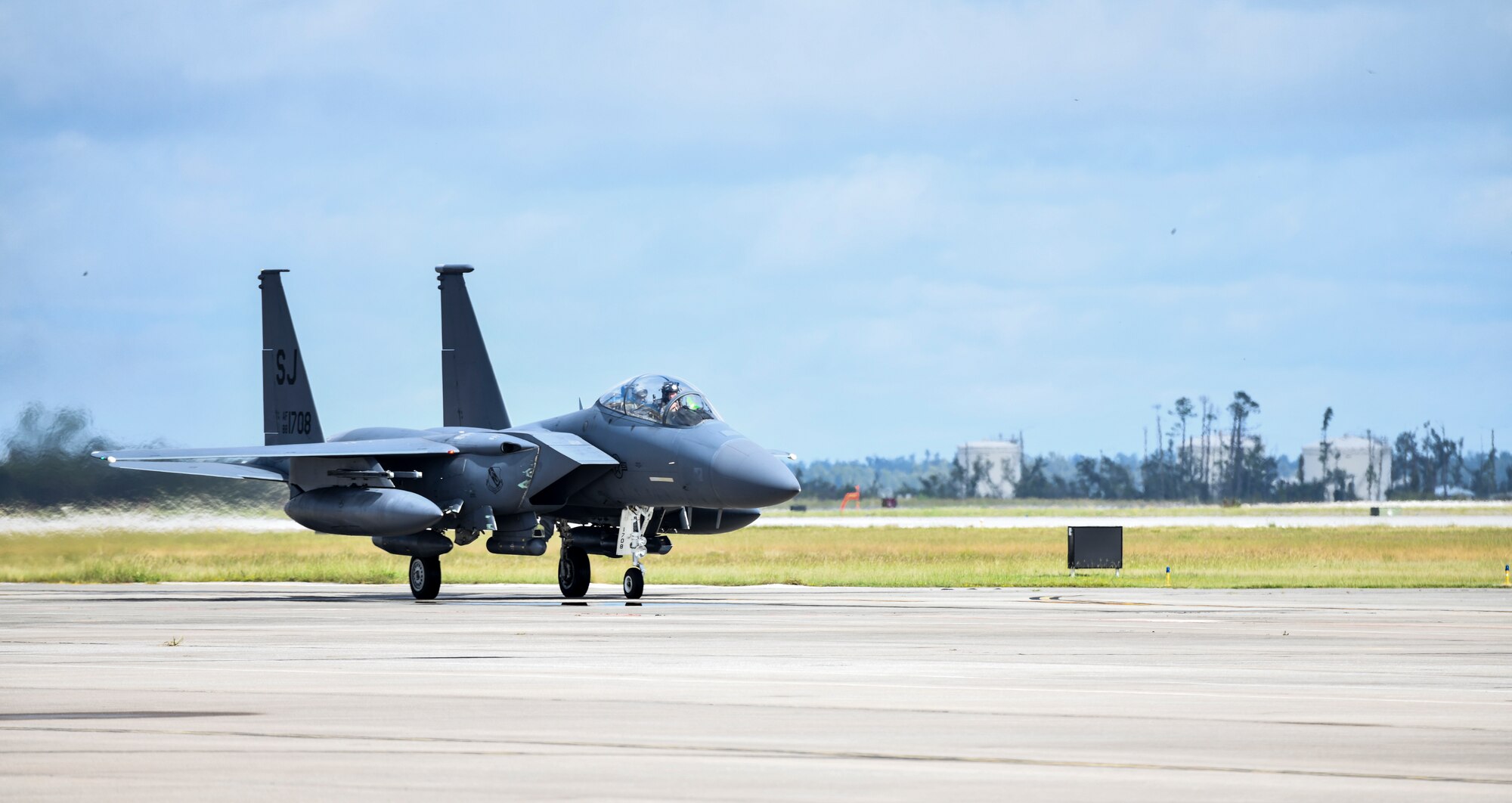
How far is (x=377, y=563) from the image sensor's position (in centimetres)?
4469

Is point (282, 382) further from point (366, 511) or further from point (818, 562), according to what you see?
point (818, 562)

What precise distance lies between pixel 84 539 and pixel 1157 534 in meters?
48.5

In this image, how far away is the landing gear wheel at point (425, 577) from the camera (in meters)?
Result: 29.5

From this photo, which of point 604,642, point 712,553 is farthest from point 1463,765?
point 712,553

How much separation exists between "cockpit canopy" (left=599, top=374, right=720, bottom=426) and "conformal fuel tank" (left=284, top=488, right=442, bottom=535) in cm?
345

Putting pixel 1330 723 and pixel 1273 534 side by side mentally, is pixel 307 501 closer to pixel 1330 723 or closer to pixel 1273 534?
pixel 1330 723

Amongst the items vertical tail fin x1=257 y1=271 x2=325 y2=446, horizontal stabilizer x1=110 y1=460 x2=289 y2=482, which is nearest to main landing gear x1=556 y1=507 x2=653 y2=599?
horizontal stabilizer x1=110 y1=460 x2=289 y2=482

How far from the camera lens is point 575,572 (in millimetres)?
29203

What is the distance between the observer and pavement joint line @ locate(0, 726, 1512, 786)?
9023 mm

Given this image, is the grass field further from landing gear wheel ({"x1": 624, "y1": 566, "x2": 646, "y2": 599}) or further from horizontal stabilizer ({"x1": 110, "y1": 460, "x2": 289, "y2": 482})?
landing gear wheel ({"x1": 624, "y1": 566, "x2": 646, "y2": 599})

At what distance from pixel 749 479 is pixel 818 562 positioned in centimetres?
2242

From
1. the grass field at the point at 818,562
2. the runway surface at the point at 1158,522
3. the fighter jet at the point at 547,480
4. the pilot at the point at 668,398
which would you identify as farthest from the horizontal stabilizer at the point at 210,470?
the runway surface at the point at 1158,522

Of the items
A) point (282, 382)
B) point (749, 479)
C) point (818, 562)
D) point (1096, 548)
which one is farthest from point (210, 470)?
point (818, 562)

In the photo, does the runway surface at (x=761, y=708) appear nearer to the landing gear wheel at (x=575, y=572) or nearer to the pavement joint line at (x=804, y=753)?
the pavement joint line at (x=804, y=753)
